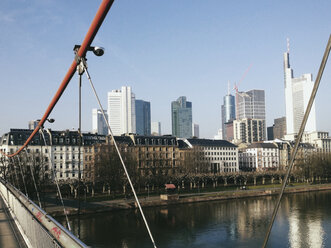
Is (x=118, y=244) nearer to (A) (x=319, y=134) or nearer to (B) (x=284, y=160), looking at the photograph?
(B) (x=284, y=160)

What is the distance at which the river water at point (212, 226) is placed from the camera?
106ft

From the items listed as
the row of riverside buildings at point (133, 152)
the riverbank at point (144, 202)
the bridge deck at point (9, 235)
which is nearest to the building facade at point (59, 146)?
the row of riverside buildings at point (133, 152)

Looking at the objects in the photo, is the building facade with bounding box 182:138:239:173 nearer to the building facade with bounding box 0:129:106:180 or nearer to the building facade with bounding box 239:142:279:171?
the building facade with bounding box 239:142:279:171

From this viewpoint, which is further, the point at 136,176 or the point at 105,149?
the point at 105,149

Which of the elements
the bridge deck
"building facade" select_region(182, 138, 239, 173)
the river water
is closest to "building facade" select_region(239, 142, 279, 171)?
"building facade" select_region(182, 138, 239, 173)

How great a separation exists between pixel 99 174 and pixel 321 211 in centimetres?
3881

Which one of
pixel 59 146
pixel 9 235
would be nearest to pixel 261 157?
pixel 59 146

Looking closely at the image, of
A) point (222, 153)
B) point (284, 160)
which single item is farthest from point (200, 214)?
point (284, 160)

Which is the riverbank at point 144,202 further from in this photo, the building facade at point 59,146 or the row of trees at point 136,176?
the building facade at point 59,146

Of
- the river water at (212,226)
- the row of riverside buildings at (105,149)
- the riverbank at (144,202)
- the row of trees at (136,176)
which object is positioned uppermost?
the row of riverside buildings at (105,149)

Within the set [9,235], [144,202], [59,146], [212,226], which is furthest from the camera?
[59,146]

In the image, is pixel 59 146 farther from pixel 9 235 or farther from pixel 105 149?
pixel 9 235

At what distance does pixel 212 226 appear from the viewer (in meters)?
39.5

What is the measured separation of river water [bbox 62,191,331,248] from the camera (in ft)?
106
